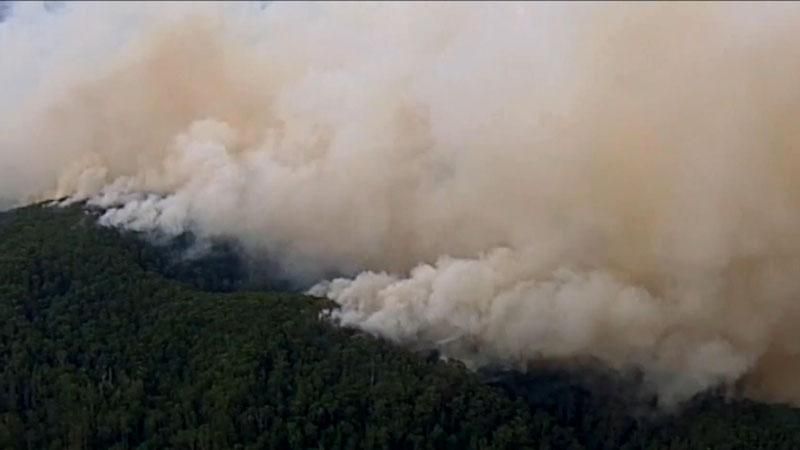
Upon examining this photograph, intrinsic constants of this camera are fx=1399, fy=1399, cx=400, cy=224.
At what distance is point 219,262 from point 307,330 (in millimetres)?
10453

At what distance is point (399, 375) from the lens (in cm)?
4931

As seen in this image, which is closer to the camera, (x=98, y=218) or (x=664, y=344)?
(x=664, y=344)

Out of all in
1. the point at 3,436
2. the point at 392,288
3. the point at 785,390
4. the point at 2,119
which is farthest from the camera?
the point at 2,119

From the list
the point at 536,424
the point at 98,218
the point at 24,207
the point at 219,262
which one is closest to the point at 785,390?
the point at 536,424

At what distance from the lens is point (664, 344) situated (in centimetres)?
5119

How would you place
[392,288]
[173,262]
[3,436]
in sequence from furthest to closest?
1. [173,262]
2. [392,288]
3. [3,436]

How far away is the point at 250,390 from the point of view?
47469mm

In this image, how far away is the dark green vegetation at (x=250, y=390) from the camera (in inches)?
1812

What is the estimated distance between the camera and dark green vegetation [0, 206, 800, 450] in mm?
46031

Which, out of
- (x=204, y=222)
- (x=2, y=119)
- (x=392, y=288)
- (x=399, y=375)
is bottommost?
(x=399, y=375)

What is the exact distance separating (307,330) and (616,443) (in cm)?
1194

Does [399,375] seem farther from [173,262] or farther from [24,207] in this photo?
[24,207]

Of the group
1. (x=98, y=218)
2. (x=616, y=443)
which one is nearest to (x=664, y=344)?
(x=616, y=443)

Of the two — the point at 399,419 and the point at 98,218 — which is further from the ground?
the point at 98,218
